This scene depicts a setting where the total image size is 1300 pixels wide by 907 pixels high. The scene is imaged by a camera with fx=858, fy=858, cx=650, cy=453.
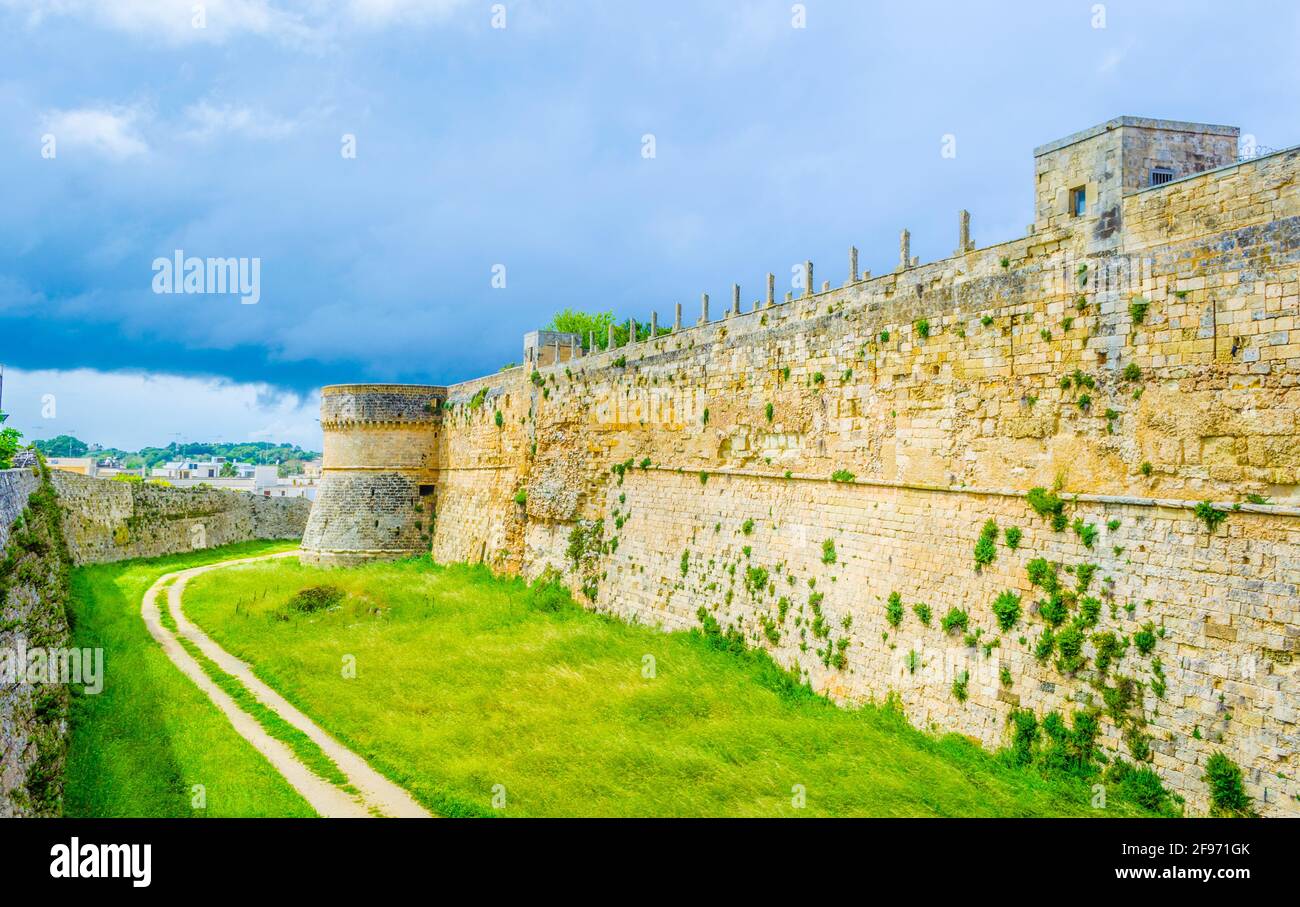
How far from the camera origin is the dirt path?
36.8ft

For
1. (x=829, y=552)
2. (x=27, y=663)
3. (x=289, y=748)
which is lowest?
(x=289, y=748)

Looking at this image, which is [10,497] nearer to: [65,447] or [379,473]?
[379,473]

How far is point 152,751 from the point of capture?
12703mm

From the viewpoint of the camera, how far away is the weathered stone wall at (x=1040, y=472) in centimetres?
851

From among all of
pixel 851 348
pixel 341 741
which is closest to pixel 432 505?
pixel 341 741

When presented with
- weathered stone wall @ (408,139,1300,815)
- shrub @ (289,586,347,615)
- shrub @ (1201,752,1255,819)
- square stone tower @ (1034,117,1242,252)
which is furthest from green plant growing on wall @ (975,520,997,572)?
shrub @ (289,586,347,615)

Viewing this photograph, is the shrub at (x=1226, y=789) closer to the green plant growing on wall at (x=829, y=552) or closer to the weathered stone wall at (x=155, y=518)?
the green plant growing on wall at (x=829, y=552)

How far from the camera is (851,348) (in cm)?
1404

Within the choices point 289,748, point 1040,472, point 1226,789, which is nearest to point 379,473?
point 289,748

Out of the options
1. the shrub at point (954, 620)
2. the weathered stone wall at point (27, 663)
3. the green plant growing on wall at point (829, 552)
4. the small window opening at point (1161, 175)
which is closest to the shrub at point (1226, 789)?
the shrub at point (954, 620)

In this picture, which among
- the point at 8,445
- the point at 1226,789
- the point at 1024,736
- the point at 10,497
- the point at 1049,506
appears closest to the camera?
the point at 1226,789

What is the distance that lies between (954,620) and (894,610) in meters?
1.14
